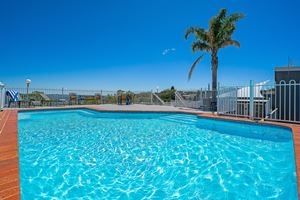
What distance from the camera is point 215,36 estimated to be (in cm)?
1128

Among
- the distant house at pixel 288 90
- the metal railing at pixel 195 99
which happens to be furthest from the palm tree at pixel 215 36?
the distant house at pixel 288 90

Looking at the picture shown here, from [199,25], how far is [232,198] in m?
12.2

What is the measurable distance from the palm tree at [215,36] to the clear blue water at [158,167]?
22.0ft

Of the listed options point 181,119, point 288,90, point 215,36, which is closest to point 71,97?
point 181,119

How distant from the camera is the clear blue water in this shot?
7.25ft

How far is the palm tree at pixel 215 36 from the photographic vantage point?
36.3 ft

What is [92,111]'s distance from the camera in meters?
11.0

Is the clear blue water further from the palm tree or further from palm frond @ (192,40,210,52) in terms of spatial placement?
palm frond @ (192,40,210,52)

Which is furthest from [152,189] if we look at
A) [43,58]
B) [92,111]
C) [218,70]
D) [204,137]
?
[43,58]

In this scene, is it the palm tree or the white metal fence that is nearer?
the palm tree

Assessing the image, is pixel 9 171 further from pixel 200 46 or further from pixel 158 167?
pixel 200 46

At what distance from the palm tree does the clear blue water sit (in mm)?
6708

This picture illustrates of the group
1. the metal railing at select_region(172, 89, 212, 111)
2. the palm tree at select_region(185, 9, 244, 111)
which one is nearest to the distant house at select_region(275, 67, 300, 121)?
the palm tree at select_region(185, 9, 244, 111)

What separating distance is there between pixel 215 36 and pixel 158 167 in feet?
34.9
